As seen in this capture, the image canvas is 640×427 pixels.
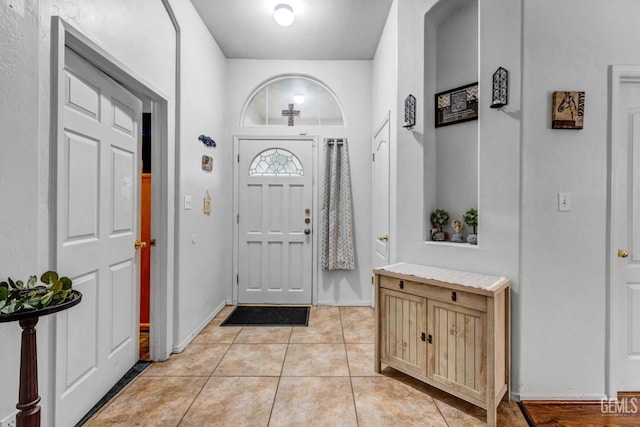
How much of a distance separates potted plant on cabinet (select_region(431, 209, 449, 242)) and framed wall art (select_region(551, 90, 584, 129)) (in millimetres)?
869

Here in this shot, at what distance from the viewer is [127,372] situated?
216cm

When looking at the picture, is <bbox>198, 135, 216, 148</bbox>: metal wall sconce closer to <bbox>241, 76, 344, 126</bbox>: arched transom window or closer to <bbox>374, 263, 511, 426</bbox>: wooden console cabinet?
<bbox>241, 76, 344, 126</bbox>: arched transom window

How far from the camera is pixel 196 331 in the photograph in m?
2.80

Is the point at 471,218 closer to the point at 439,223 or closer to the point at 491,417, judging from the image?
the point at 439,223

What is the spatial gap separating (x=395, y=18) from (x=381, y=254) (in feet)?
7.16

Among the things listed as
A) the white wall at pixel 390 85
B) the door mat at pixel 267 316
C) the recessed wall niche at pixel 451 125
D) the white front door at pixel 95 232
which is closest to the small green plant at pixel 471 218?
the recessed wall niche at pixel 451 125

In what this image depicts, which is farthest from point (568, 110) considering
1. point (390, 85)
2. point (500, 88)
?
point (390, 85)

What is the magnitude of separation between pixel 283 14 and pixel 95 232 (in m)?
2.30

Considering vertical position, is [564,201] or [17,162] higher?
[17,162]

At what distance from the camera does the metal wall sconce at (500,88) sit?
185 centimetres

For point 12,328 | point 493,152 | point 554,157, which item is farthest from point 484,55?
point 12,328

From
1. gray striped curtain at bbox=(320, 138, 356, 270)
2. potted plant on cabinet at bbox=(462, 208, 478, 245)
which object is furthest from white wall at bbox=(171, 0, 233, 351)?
potted plant on cabinet at bbox=(462, 208, 478, 245)

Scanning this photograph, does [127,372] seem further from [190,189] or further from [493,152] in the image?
[493,152]

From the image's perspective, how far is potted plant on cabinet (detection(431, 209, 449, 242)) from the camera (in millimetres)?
2297
